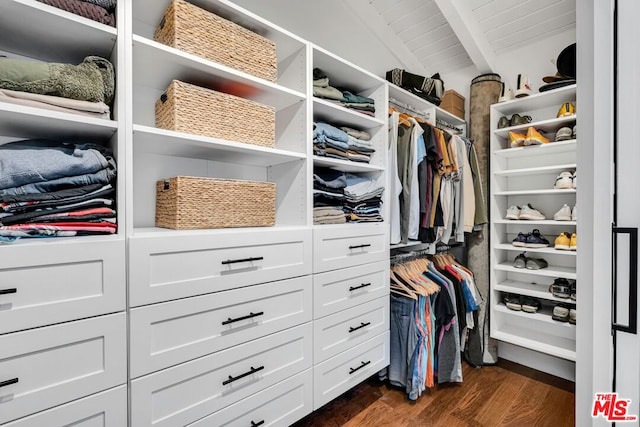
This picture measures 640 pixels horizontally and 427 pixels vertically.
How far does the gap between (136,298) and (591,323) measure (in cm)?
142

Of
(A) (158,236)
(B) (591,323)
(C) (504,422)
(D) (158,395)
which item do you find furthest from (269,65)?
(C) (504,422)

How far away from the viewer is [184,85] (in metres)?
1.17

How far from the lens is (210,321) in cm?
113

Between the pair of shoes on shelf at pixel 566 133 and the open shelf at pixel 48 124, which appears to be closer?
the open shelf at pixel 48 124

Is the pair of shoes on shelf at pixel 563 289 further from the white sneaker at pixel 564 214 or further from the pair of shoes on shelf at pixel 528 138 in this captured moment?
the pair of shoes on shelf at pixel 528 138

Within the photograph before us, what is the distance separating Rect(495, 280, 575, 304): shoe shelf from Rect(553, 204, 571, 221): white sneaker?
0.54 metres

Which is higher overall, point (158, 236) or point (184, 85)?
point (184, 85)

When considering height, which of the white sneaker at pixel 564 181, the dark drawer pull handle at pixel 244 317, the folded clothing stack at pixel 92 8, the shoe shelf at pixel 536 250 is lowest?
the dark drawer pull handle at pixel 244 317

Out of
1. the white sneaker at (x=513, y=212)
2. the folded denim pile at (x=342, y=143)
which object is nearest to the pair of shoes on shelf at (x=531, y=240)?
the white sneaker at (x=513, y=212)

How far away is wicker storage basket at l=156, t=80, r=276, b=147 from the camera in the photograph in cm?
116

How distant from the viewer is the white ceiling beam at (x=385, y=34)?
2.23m

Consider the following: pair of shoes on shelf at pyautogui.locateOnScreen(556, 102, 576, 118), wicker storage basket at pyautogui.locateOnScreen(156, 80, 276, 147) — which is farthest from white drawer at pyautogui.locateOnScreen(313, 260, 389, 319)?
pair of shoes on shelf at pyautogui.locateOnScreen(556, 102, 576, 118)

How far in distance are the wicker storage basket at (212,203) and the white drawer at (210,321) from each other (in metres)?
0.28

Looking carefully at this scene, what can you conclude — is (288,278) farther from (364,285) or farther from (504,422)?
(504,422)
